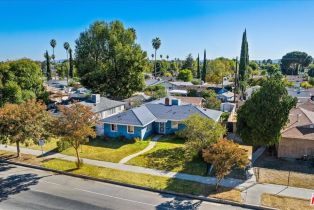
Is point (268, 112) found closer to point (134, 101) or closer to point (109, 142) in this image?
point (109, 142)

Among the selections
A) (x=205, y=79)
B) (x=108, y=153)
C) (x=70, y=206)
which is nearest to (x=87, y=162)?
(x=108, y=153)

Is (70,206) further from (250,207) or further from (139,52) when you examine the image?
(139,52)

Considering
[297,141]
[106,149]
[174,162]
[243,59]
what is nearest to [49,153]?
[106,149]

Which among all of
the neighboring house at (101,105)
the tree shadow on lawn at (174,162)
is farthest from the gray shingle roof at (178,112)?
the neighboring house at (101,105)

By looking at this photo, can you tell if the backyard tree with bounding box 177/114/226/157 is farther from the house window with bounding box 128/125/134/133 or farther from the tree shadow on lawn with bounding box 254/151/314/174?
the house window with bounding box 128/125/134/133

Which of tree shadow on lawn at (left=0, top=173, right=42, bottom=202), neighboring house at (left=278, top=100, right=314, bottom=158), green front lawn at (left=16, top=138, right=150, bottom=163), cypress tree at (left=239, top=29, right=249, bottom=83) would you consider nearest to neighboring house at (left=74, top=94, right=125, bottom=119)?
green front lawn at (left=16, top=138, right=150, bottom=163)
